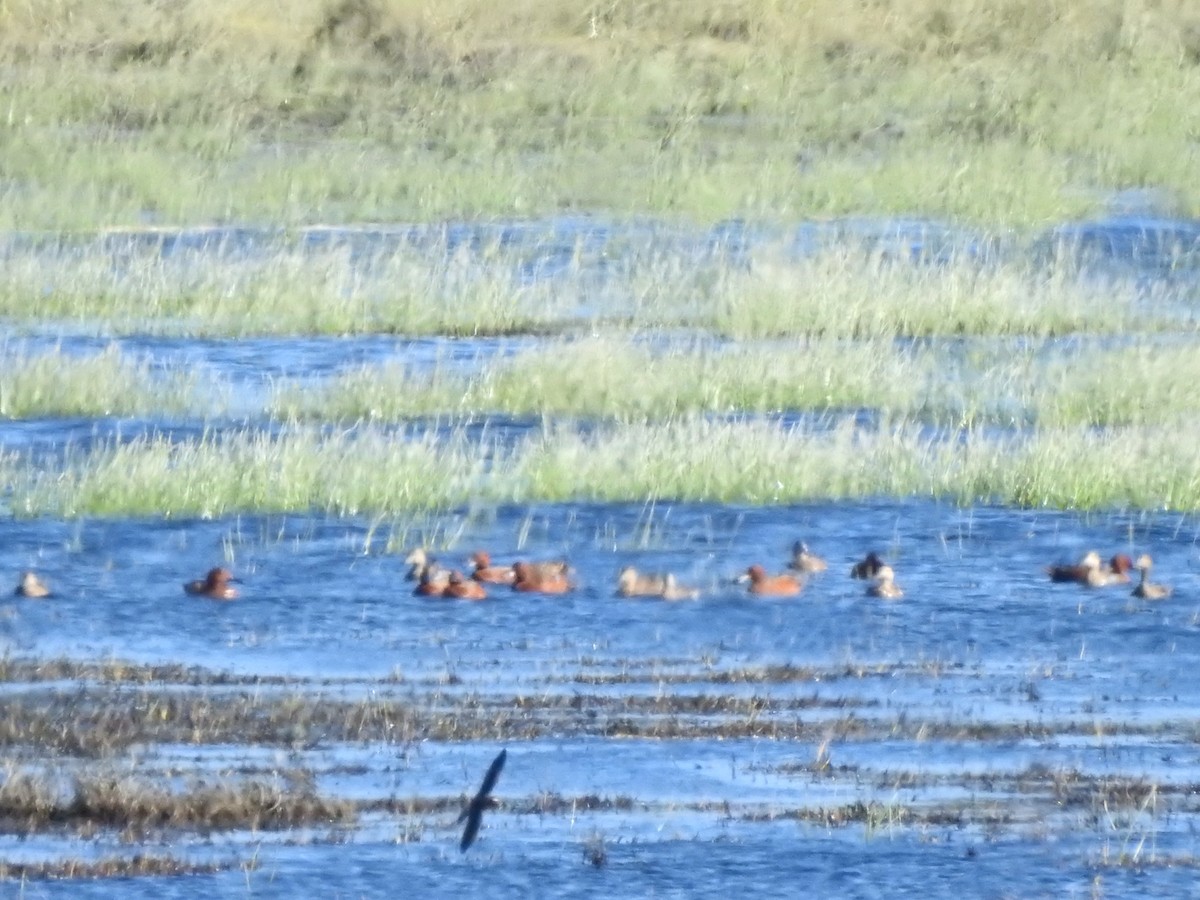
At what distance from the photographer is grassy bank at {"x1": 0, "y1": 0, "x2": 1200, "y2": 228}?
103 ft

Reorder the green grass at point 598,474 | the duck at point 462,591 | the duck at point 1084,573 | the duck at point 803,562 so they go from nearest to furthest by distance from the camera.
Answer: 1. the duck at point 462,591
2. the duck at point 1084,573
3. the duck at point 803,562
4. the green grass at point 598,474

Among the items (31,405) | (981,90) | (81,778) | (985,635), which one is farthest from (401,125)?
(81,778)

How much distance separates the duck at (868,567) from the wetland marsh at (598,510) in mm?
138

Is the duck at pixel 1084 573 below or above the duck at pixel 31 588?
above

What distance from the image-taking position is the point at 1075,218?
30125 mm

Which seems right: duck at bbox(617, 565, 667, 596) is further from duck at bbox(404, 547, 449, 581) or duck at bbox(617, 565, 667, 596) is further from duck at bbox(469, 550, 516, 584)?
duck at bbox(404, 547, 449, 581)

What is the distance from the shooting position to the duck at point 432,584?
1279 cm

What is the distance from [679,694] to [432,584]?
227cm

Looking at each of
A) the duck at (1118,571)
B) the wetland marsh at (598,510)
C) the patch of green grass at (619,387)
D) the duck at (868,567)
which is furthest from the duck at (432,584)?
the patch of green grass at (619,387)

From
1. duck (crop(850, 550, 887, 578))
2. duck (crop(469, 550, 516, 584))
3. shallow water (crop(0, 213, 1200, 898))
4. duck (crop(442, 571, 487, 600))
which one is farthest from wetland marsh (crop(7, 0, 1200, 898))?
duck (crop(469, 550, 516, 584))

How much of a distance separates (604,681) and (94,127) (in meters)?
28.3

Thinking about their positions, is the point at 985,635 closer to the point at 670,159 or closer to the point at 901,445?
the point at 901,445

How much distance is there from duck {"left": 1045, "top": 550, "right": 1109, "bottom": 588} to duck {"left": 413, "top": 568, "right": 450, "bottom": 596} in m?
2.93

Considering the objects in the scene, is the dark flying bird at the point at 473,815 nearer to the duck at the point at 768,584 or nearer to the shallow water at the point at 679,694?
the shallow water at the point at 679,694
